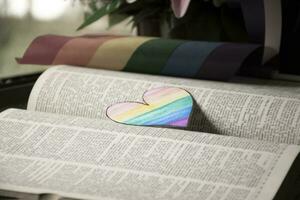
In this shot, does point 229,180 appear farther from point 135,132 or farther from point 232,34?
point 232,34

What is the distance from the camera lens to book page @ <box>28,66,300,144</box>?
20.4 inches

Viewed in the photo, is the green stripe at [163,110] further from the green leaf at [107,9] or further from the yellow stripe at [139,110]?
the green leaf at [107,9]

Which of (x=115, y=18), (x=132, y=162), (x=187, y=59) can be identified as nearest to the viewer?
(x=132, y=162)

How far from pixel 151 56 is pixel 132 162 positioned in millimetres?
179

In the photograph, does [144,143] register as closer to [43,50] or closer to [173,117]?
[173,117]

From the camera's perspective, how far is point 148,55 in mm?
624

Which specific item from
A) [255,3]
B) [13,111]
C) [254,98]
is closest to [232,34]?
[255,3]

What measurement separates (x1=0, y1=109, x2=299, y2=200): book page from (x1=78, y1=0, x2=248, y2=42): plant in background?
0.66ft

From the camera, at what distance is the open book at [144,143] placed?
1.43 feet

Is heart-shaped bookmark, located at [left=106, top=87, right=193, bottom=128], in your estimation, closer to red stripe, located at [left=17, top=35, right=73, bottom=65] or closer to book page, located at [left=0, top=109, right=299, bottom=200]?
book page, located at [left=0, top=109, right=299, bottom=200]

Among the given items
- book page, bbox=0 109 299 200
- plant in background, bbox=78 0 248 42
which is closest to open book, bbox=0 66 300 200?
book page, bbox=0 109 299 200

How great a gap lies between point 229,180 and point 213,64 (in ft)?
0.59

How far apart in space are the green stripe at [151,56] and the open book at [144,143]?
0.06ft

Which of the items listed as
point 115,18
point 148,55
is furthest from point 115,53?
point 115,18
